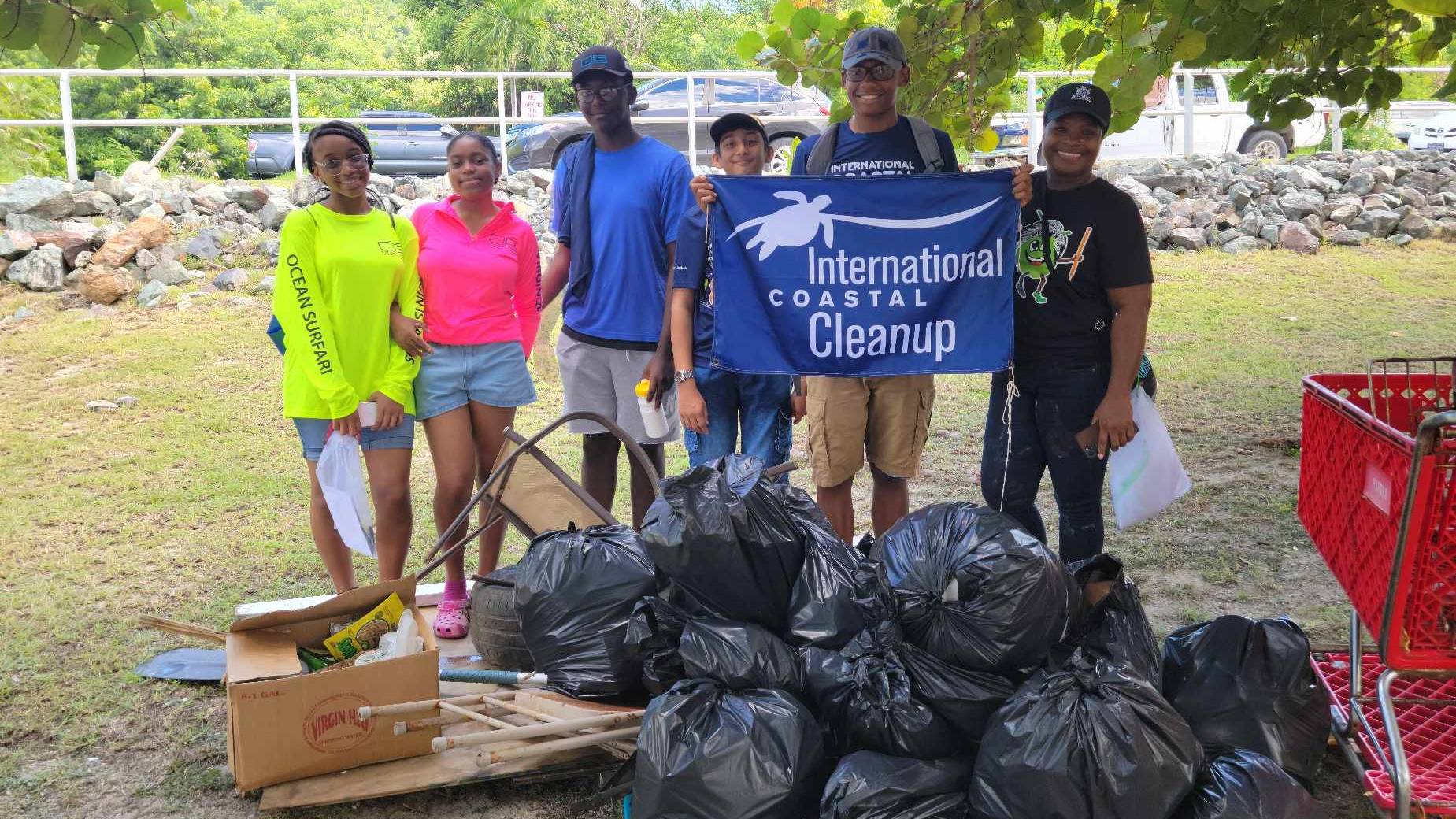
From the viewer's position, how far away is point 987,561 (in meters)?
3.02

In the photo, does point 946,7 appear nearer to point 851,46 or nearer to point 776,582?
point 851,46

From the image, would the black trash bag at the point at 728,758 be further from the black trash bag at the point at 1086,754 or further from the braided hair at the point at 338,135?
the braided hair at the point at 338,135

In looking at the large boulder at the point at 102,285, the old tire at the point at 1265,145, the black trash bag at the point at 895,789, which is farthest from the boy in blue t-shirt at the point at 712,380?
the old tire at the point at 1265,145

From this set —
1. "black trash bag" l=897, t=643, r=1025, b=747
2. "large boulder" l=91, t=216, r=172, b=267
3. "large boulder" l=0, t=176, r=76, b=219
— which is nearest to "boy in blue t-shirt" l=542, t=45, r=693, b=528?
"black trash bag" l=897, t=643, r=1025, b=747

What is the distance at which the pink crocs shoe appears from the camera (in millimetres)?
4438

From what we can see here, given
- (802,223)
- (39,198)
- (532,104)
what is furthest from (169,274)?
(802,223)

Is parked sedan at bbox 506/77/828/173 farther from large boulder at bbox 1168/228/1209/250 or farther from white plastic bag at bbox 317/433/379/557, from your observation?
white plastic bag at bbox 317/433/379/557

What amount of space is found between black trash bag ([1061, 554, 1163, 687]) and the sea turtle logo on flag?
1.31 metres

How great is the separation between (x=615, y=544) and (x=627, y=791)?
0.83 meters

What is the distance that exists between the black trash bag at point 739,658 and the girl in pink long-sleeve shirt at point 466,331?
4.91 feet

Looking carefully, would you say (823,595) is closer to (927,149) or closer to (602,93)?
(927,149)

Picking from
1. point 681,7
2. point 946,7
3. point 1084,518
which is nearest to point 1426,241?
point 946,7

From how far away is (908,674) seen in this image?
301 centimetres

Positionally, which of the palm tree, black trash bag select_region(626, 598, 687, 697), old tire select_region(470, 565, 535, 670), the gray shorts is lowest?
old tire select_region(470, 565, 535, 670)
